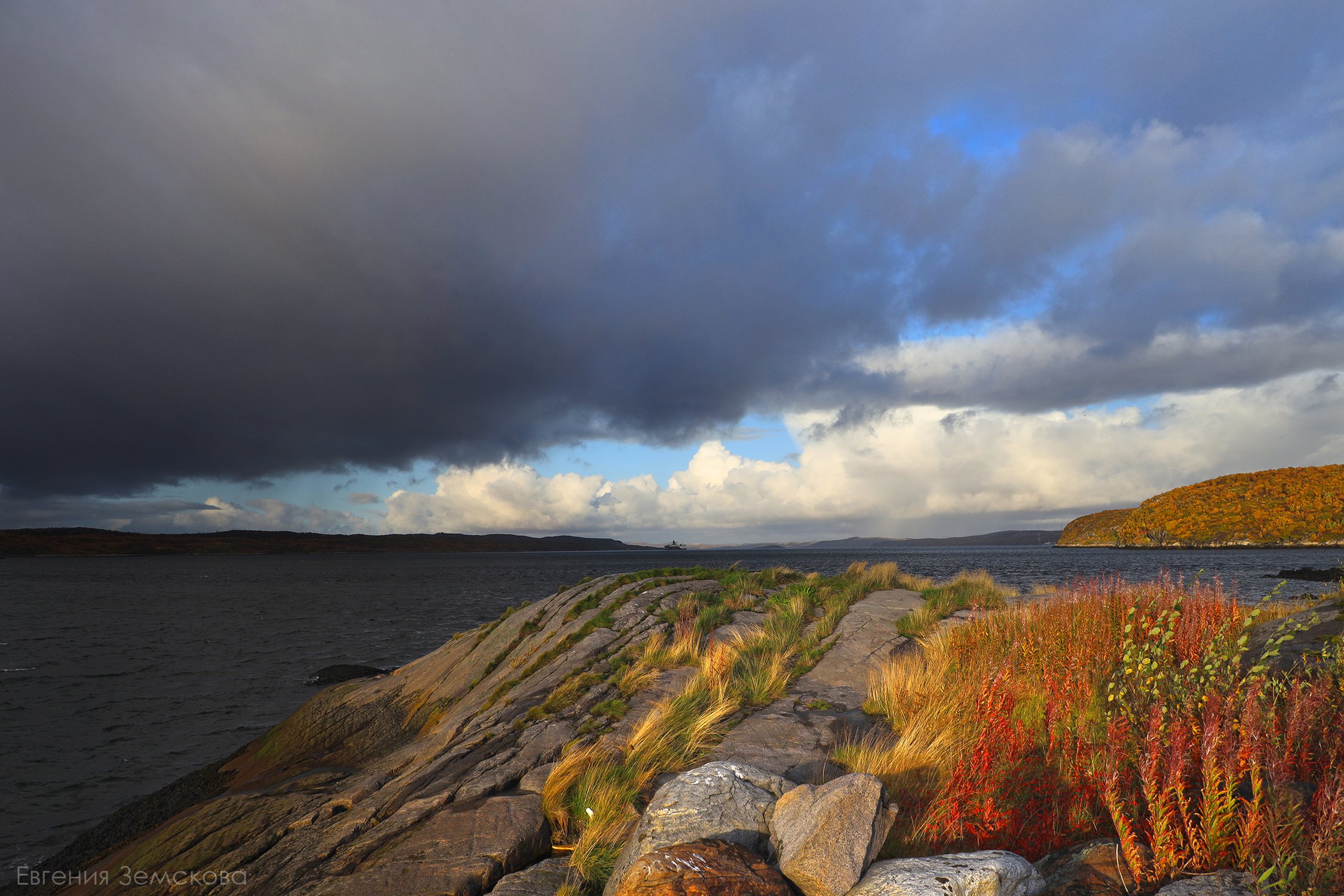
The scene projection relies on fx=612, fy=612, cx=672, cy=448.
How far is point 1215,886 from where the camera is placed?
3719 mm

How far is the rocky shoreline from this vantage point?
13.9 feet

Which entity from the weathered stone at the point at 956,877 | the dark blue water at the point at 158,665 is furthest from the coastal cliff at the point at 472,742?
the dark blue water at the point at 158,665

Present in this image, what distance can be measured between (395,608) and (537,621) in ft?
119

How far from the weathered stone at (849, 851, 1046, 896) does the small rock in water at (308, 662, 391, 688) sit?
22.5 metres

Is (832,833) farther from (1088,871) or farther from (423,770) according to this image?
(423,770)

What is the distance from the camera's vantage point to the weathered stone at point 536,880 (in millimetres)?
5402

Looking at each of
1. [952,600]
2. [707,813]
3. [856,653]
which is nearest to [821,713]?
[856,653]

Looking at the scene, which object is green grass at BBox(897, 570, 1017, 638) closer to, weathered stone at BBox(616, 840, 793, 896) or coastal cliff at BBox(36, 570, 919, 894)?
coastal cliff at BBox(36, 570, 919, 894)

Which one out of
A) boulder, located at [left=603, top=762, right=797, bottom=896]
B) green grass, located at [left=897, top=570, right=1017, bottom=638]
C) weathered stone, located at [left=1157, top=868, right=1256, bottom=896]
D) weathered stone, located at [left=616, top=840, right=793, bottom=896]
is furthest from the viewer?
green grass, located at [left=897, top=570, right=1017, bottom=638]

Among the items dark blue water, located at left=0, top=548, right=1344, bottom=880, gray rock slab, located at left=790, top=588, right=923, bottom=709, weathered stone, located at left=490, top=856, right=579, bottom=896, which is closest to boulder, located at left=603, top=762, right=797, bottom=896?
weathered stone, located at left=490, top=856, right=579, bottom=896

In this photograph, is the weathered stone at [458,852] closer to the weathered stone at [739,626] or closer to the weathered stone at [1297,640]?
the weathered stone at [739,626]

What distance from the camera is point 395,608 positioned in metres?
46.4

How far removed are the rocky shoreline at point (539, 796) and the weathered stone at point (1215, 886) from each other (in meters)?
0.02

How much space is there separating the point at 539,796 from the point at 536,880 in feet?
4.95
